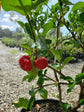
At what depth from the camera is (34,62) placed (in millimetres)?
385

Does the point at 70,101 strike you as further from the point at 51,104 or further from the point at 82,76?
the point at 82,76

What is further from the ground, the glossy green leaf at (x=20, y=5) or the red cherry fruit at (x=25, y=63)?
the glossy green leaf at (x=20, y=5)

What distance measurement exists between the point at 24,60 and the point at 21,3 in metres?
0.15

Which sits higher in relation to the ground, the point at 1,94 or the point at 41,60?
the point at 41,60

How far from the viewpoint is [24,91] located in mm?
1963

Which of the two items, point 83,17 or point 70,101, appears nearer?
point 83,17

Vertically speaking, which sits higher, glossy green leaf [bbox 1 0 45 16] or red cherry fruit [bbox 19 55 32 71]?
glossy green leaf [bbox 1 0 45 16]

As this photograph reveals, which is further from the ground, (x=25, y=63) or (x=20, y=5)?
(x=20, y=5)

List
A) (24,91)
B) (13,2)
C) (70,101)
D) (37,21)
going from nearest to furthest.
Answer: (13,2) < (37,21) < (70,101) < (24,91)

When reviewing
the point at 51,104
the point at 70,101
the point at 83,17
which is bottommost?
the point at 70,101

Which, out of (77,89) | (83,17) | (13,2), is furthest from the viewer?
(77,89)

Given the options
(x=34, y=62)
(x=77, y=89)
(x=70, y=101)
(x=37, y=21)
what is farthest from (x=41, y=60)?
(x=77, y=89)

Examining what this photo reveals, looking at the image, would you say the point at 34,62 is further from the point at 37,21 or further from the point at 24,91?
the point at 24,91

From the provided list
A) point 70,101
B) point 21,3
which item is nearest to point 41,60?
point 21,3
